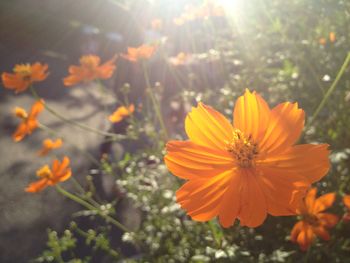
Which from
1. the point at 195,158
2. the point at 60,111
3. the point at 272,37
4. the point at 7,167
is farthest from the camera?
the point at 60,111

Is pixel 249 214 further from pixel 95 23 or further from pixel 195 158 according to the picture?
pixel 95 23

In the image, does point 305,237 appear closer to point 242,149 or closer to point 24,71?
point 242,149

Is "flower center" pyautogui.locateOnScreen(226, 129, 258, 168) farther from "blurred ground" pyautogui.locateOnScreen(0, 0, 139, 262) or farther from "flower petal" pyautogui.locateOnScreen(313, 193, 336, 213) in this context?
"blurred ground" pyautogui.locateOnScreen(0, 0, 139, 262)

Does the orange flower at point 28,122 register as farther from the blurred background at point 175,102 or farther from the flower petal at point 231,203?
the flower petal at point 231,203

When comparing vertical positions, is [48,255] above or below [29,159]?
below

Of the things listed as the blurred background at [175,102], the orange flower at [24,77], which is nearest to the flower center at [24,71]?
the orange flower at [24,77]

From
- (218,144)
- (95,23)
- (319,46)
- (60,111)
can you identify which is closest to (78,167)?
(60,111)

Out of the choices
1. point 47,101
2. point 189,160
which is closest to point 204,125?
point 189,160

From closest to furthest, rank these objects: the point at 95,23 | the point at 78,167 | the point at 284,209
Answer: the point at 284,209
the point at 78,167
the point at 95,23
